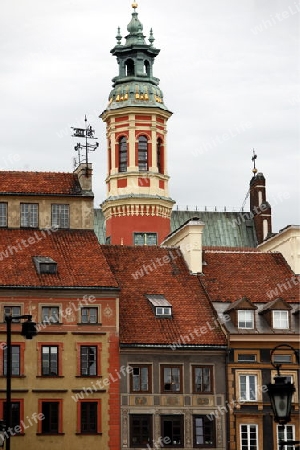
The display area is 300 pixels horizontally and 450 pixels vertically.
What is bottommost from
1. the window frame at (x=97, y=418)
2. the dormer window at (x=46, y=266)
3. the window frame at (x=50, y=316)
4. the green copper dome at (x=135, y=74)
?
the window frame at (x=97, y=418)

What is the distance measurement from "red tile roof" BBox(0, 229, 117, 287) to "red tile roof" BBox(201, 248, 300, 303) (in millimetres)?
7147

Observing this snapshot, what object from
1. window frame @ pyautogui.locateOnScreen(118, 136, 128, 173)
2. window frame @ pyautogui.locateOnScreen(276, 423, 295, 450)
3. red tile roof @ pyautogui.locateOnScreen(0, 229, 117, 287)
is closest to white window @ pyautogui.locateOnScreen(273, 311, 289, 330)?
window frame @ pyautogui.locateOnScreen(276, 423, 295, 450)

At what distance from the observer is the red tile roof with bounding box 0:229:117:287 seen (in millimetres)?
69062

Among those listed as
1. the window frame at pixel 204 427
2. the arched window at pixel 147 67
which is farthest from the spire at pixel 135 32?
the window frame at pixel 204 427

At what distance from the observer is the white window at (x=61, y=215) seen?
74.1m

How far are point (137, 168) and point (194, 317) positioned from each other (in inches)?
1618

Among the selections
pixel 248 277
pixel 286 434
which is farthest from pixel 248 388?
pixel 248 277

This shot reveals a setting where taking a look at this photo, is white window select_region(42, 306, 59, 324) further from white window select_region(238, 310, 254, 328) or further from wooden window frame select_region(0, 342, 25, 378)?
white window select_region(238, 310, 254, 328)

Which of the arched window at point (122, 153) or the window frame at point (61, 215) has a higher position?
the arched window at point (122, 153)

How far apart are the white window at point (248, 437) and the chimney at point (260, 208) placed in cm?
4799

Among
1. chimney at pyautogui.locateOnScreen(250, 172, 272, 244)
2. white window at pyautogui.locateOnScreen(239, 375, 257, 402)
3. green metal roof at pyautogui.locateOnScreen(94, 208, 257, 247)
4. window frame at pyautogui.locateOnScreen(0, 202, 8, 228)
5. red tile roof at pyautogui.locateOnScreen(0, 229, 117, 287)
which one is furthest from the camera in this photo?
chimney at pyautogui.locateOnScreen(250, 172, 272, 244)

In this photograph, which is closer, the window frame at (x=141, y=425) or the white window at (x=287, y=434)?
the window frame at (x=141, y=425)

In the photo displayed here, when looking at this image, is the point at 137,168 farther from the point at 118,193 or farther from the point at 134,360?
the point at 134,360

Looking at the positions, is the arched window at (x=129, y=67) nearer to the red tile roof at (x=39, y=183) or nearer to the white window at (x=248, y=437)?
the red tile roof at (x=39, y=183)
